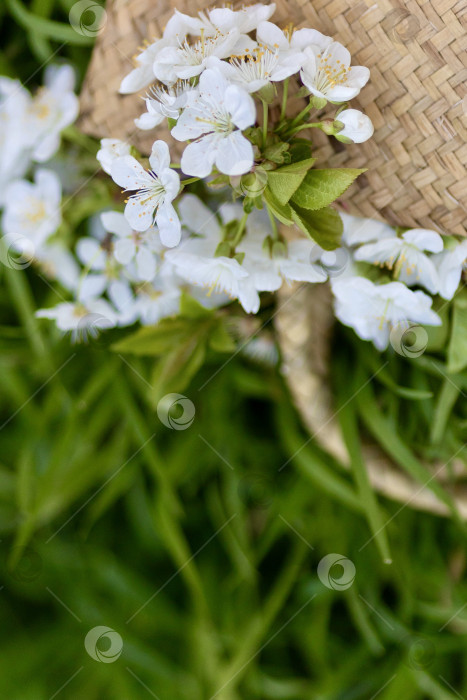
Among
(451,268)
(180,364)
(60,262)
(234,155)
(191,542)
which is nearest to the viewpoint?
(234,155)

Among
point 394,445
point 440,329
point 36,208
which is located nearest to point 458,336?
point 440,329

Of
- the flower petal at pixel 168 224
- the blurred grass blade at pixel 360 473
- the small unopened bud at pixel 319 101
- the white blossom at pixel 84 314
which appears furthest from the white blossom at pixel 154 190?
the blurred grass blade at pixel 360 473

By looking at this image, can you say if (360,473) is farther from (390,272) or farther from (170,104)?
(170,104)

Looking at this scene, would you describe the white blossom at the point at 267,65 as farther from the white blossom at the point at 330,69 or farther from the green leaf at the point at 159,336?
the green leaf at the point at 159,336

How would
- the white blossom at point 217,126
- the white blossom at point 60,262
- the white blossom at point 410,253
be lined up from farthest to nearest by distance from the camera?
1. the white blossom at point 60,262
2. the white blossom at point 410,253
3. the white blossom at point 217,126

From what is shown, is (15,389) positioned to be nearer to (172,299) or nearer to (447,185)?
(172,299)

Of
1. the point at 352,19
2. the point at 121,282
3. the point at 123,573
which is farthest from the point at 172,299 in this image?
the point at 123,573
